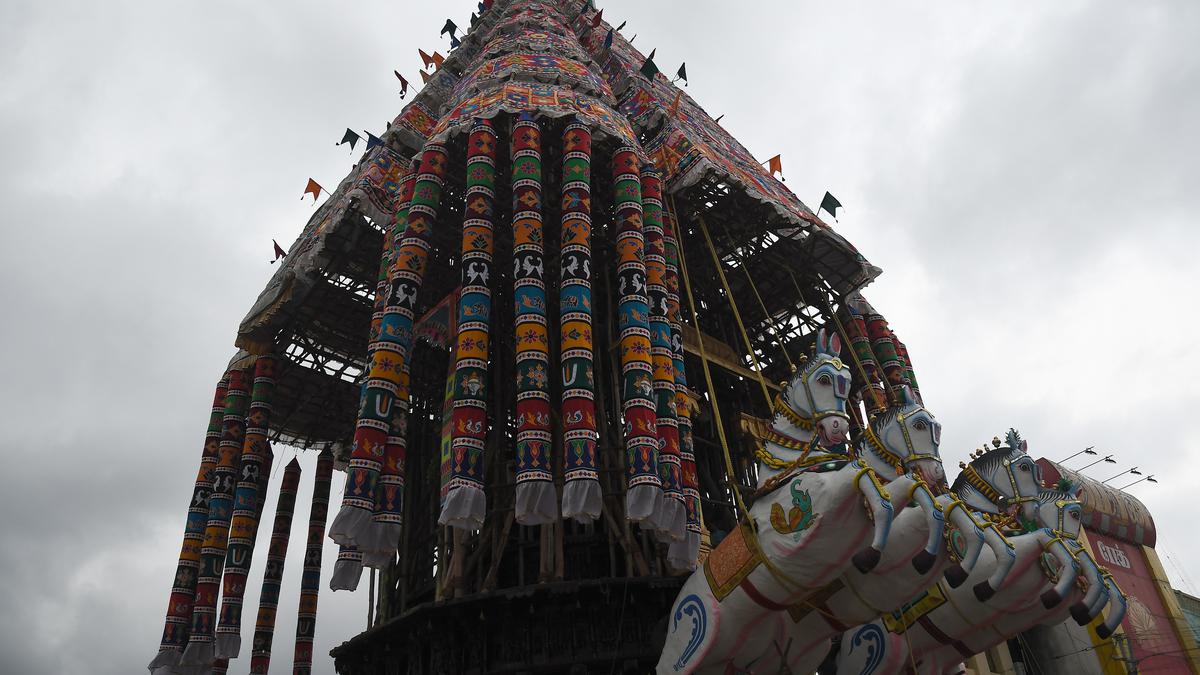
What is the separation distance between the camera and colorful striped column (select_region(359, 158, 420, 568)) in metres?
14.9

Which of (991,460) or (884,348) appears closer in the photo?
(991,460)

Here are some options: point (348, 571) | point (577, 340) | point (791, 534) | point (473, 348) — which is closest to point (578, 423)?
point (577, 340)

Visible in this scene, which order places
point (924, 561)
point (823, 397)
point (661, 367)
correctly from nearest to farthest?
point (924, 561) → point (823, 397) → point (661, 367)

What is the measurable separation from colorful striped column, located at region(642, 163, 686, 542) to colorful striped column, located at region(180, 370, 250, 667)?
1343cm

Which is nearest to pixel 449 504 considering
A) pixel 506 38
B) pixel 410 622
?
pixel 410 622

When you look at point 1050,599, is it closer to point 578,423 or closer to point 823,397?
point 823,397

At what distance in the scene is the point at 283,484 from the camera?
90.9ft

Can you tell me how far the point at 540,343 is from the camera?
16609 millimetres

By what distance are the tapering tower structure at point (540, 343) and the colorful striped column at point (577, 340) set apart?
6 centimetres

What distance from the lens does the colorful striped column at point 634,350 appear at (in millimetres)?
14805

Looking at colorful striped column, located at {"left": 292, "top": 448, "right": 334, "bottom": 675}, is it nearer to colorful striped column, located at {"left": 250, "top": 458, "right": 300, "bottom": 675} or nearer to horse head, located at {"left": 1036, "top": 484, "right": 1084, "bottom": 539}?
colorful striped column, located at {"left": 250, "top": 458, "right": 300, "bottom": 675}

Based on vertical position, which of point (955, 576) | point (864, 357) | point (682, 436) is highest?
point (864, 357)

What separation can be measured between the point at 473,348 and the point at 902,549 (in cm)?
939

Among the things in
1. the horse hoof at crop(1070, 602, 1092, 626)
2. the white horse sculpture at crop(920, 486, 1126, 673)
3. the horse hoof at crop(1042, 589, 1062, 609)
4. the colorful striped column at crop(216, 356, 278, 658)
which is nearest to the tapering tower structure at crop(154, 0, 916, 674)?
the colorful striped column at crop(216, 356, 278, 658)
